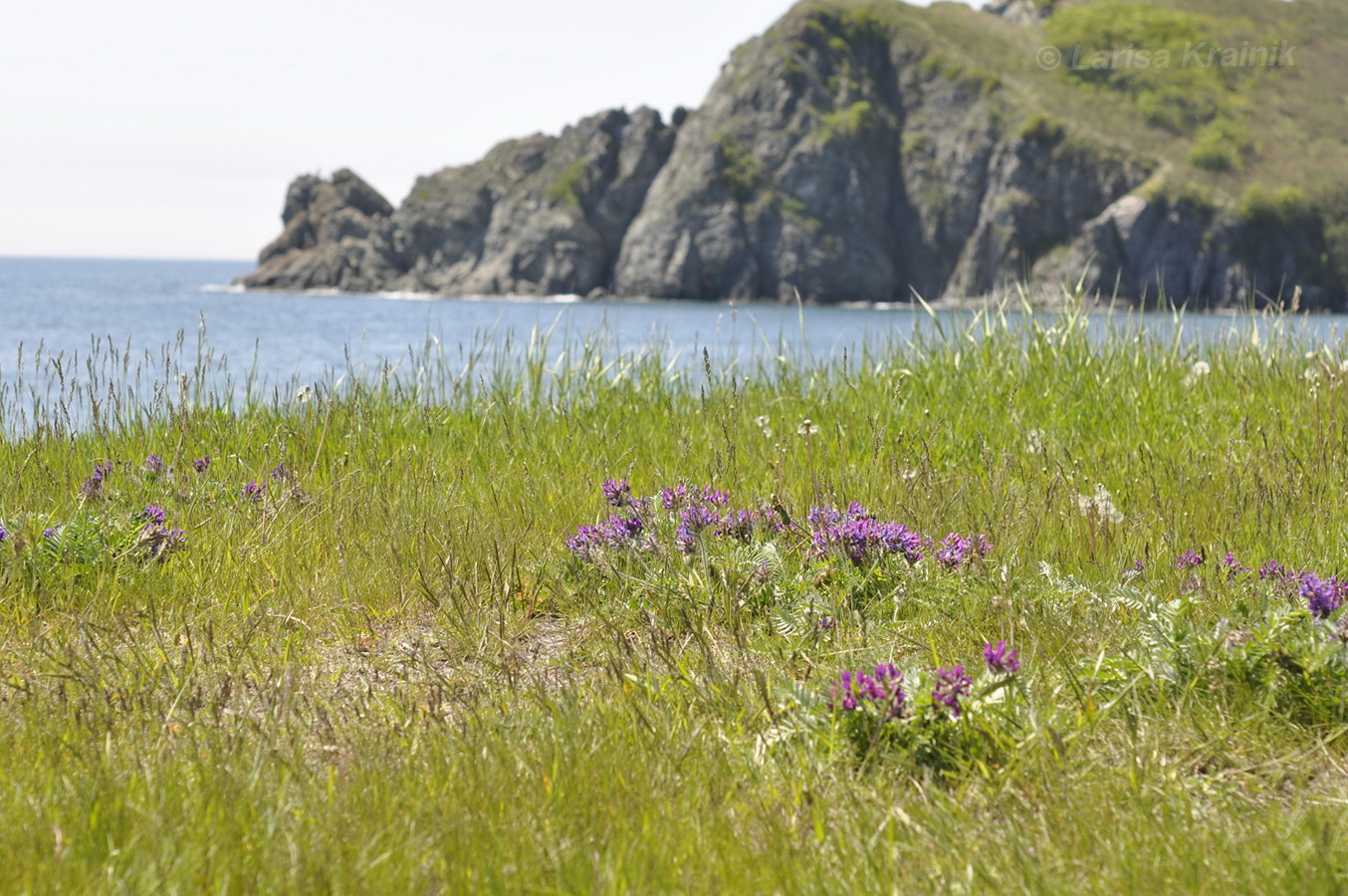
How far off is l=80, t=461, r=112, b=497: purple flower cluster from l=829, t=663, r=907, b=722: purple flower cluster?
9.53 ft

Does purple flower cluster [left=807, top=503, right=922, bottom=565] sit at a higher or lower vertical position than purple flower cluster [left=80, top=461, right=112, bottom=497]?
higher

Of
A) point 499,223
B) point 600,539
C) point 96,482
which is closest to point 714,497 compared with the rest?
point 600,539

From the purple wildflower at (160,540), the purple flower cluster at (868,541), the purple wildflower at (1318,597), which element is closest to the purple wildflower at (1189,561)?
the purple wildflower at (1318,597)

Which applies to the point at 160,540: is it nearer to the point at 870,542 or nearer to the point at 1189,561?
the point at 870,542

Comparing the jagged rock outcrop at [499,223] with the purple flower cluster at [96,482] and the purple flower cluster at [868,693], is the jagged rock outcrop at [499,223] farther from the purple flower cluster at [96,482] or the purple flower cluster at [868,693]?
the purple flower cluster at [868,693]

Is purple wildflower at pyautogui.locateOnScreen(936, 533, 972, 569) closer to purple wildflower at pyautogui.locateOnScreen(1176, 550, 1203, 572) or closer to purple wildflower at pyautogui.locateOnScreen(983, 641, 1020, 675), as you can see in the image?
purple wildflower at pyautogui.locateOnScreen(1176, 550, 1203, 572)

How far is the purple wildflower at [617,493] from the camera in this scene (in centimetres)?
338

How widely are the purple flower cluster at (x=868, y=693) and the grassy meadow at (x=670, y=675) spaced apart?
0.5 inches

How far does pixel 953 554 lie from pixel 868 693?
39.5 inches

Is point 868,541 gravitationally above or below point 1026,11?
below

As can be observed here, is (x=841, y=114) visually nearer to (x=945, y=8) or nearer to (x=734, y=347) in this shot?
(x=945, y=8)

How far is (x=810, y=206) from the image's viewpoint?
112 m

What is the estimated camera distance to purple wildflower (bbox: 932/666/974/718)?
2.01 meters

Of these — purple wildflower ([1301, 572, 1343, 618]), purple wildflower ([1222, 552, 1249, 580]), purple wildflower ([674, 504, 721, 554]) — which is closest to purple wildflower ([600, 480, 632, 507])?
purple wildflower ([674, 504, 721, 554])
